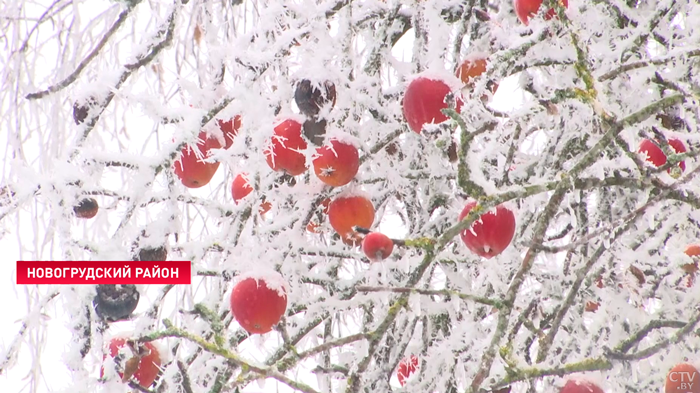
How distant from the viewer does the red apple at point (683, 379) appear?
134 cm

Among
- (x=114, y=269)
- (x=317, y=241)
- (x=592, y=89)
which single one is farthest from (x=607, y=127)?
(x=114, y=269)

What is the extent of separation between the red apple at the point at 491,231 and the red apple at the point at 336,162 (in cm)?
23

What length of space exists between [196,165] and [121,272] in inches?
10.2

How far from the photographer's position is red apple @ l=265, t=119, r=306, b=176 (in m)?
1.27

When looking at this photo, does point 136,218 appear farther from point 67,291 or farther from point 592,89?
point 592,89

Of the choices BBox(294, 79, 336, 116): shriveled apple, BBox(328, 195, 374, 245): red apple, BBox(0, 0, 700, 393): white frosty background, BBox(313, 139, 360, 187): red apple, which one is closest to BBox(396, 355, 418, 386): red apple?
BBox(0, 0, 700, 393): white frosty background

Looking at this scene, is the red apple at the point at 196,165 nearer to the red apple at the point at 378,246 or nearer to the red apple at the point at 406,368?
the red apple at the point at 378,246

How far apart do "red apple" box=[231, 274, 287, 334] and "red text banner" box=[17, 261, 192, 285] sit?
162 mm

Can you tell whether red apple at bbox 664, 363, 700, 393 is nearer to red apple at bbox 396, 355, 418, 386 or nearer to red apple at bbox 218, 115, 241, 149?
red apple at bbox 396, 355, 418, 386

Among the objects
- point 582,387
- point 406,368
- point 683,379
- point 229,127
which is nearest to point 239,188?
point 229,127

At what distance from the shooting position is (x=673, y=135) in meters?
1.22

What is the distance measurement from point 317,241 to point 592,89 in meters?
0.85

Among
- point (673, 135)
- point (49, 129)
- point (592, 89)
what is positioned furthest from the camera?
point (49, 129)

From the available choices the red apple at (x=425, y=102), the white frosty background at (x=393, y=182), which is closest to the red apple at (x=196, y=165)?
the white frosty background at (x=393, y=182)
